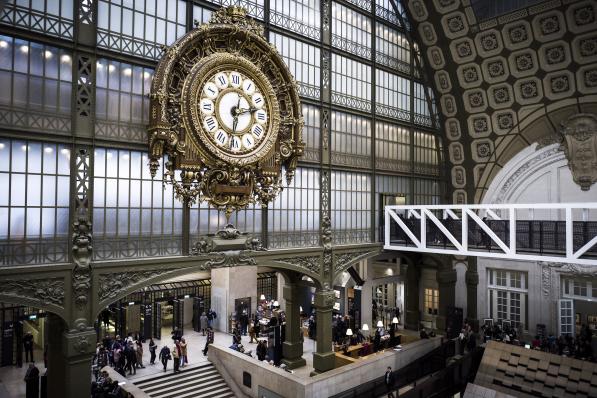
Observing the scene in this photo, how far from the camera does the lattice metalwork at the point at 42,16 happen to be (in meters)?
11.7

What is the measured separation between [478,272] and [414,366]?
1058 cm

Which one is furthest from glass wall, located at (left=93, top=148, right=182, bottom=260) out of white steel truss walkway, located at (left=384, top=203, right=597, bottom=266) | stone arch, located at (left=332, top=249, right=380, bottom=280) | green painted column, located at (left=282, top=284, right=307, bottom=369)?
white steel truss walkway, located at (left=384, top=203, right=597, bottom=266)

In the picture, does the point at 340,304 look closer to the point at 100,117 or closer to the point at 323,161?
the point at 323,161

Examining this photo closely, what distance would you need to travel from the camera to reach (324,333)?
19.5 m

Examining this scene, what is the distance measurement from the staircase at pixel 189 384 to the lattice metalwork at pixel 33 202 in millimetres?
7300

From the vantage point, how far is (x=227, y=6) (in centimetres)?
1625

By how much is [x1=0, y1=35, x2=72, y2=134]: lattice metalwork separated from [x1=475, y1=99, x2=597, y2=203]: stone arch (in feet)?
73.8

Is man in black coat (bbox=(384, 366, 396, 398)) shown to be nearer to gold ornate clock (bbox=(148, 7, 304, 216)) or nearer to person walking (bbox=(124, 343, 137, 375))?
gold ornate clock (bbox=(148, 7, 304, 216))

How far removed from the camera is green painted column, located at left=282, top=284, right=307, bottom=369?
2048cm

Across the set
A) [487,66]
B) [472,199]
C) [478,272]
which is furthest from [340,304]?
[487,66]

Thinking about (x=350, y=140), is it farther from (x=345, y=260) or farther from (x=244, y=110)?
(x=244, y=110)

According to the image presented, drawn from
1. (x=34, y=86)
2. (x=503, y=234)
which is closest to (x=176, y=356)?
(x=34, y=86)

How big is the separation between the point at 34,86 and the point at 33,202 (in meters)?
3.15

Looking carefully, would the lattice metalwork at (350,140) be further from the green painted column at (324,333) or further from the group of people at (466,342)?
the group of people at (466,342)
